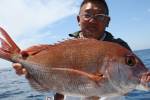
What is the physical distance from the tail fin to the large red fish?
1.34ft

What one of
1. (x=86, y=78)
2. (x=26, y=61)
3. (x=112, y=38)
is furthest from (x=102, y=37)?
(x=86, y=78)

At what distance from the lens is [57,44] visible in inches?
181

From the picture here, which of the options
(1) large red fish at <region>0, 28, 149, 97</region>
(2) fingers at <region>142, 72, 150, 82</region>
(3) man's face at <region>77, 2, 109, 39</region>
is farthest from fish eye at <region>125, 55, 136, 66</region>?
(3) man's face at <region>77, 2, 109, 39</region>

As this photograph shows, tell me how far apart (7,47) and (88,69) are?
122 cm

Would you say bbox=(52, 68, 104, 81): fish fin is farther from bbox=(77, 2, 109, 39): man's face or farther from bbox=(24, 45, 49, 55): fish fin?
bbox=(77, 2, 109, 39): man's face

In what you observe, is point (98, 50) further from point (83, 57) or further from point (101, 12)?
point (101, 12)

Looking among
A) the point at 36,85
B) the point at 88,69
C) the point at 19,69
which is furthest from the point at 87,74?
the point at 19,69

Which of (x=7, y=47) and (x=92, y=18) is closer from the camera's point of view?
(x=7, y=47)

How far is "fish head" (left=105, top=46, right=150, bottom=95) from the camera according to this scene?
4.16m

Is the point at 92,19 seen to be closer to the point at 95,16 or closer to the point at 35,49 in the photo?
the point at 95,16

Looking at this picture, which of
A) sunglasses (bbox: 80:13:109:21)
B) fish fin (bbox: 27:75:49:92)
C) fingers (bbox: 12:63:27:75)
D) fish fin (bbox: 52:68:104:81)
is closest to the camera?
fish fin (bbox: 52:68:104:81)

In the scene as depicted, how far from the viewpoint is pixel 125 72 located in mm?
4223

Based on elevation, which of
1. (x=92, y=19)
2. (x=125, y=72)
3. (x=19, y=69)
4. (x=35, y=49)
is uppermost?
(x=92, y=19)

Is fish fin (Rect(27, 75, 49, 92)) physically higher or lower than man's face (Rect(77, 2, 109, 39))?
lower
